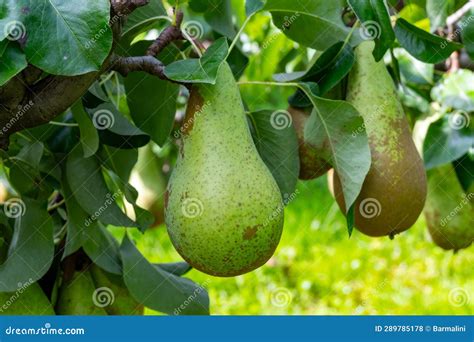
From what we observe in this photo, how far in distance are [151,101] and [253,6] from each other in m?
0.22

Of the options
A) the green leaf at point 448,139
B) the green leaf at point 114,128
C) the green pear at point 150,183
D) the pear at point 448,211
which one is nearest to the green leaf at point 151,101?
the green leaf at point 114,128

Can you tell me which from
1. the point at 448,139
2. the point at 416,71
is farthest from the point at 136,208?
the point at 416,71

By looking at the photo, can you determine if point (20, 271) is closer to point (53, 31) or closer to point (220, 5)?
point (53, 31)

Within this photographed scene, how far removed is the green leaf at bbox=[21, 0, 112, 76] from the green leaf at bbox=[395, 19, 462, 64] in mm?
466

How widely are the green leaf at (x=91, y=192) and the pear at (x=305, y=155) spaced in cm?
28

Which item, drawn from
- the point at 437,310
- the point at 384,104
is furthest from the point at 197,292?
the point at 437,310

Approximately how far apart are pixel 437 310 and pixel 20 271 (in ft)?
6.58

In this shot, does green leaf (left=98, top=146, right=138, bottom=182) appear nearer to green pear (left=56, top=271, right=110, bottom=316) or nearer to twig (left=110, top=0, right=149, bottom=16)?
green pear (left=56, top=271, right=110, bottom=316)

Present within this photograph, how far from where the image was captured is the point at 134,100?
49.4 inches

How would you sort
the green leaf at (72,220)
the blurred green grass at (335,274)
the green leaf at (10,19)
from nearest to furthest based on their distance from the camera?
the green leaf at (10,19)
the green leaf at (72,220)
the blurred green grass at (335,274)

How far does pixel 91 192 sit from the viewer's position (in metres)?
1.20

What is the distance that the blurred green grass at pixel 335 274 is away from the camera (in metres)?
3.00

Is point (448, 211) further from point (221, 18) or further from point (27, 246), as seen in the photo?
point (27, 246)

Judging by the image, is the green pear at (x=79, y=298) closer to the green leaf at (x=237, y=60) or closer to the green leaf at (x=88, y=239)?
the green leaf at (x=88, y=239)
